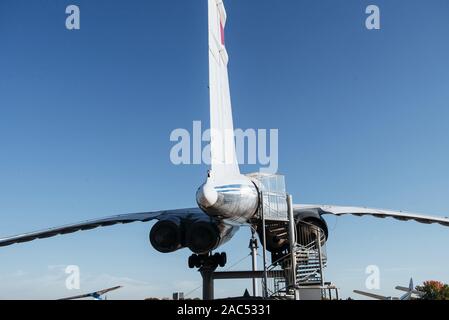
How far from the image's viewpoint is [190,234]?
1438 centimetres

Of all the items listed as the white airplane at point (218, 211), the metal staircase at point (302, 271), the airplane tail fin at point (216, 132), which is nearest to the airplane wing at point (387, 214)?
the white airplane at point (218, 211)

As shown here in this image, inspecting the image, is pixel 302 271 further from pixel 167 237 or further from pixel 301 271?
pixel 167 237

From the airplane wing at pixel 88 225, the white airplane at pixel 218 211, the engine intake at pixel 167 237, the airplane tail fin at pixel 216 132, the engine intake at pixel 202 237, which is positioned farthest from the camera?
the airplane wing at pixel 88 225

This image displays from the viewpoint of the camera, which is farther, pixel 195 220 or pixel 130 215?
pixel 130 215

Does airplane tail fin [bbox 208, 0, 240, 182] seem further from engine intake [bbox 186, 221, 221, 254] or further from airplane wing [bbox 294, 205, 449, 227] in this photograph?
airplane wing [bbox 294, 205, 449, 227]

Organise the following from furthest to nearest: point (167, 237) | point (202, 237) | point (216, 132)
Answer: point (167, 237), point (202, 237), point (216, 132)

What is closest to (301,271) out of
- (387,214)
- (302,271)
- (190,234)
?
(302,271)

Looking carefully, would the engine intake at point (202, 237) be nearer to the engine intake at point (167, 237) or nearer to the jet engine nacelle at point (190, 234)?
the jet engine nacelle at point (190, 234)

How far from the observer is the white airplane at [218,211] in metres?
10.6

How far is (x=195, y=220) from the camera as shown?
14828 mm

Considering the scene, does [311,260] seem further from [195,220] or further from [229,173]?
[229,173]

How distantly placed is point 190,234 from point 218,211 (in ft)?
13.5
